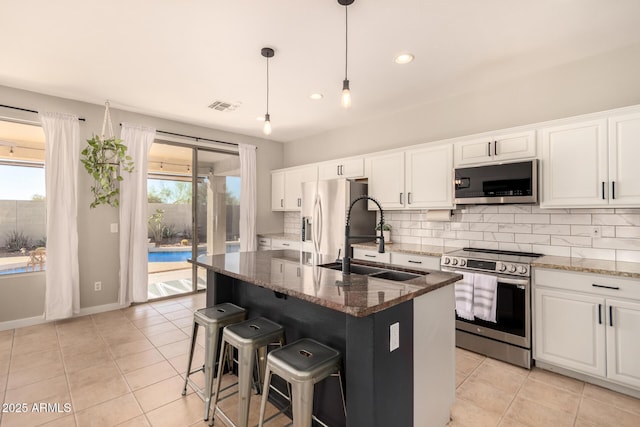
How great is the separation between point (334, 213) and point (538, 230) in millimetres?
2442

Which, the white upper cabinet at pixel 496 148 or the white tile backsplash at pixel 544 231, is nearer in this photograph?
the white tile backsplash at pixel 544 231

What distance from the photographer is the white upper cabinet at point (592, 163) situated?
2486mm

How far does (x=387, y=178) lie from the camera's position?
417cm

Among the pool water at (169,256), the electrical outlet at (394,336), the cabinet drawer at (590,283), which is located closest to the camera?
the electrical outlet at (394,336)

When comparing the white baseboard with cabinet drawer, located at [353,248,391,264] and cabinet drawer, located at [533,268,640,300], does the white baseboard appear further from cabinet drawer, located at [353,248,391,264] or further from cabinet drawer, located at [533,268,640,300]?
cabinet drawer, located at [533,268,640,300]

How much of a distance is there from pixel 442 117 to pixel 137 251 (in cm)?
457

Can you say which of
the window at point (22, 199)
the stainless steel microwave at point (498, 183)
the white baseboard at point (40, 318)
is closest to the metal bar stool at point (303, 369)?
the stainless steel microwave at point (498, 183)

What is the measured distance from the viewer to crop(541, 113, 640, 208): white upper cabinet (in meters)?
2.49

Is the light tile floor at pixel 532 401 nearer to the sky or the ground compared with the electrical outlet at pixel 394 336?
nearer to the ground

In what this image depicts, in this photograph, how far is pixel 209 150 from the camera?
5301 mm

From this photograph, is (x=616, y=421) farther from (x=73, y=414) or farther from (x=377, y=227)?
(x=73, y=414)

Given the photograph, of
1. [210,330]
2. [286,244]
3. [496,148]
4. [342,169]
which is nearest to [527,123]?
[496,148]

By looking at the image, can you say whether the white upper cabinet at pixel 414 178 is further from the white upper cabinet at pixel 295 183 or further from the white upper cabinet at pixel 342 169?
the white upper cabinet at pixel 295 183

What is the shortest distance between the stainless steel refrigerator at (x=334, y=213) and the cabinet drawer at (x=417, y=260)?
758 millimetres
